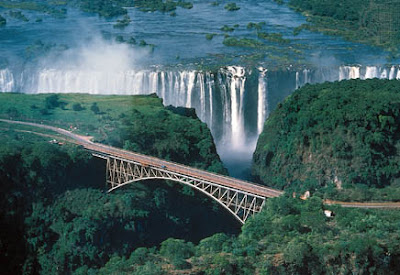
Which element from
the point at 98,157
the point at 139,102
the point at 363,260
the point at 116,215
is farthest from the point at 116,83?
the point at 363,260

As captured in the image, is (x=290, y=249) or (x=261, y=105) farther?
A: (x=261, y=105)

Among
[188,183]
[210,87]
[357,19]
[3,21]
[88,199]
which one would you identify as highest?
[3,21]

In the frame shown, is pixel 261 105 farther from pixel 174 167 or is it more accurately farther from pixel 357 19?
pixel 357 19

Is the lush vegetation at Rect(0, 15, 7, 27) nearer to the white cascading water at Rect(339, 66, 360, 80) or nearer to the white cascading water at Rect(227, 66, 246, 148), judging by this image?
the white cascading water at Rect(227, 66, 246, 148)

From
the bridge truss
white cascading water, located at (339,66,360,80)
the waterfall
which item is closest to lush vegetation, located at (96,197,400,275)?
the bridge truss

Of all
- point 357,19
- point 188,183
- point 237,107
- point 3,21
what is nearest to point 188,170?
point 188,183
